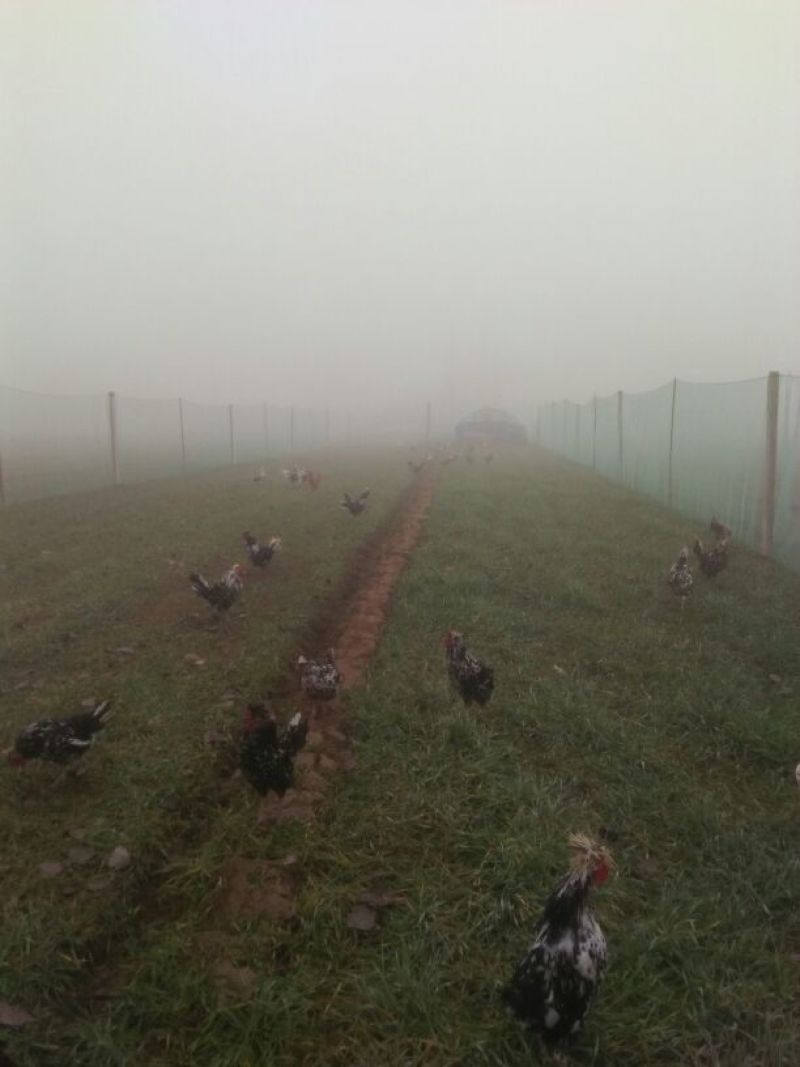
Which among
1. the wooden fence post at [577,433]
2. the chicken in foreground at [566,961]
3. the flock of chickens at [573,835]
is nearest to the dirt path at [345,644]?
the flock of chickens at [573,835]

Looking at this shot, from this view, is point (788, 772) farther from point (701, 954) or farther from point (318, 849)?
point (318, 849)

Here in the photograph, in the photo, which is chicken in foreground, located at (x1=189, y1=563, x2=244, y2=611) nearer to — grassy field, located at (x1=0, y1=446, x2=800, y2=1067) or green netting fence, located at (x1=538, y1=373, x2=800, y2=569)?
grassy field, located at (x1=0, y1=446, x2=800, y2=1067)

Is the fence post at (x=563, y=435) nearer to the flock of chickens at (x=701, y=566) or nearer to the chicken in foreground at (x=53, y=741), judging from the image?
the flock of chickens at (x=701, y=566)

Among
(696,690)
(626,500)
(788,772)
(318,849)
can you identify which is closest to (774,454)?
(626,500)

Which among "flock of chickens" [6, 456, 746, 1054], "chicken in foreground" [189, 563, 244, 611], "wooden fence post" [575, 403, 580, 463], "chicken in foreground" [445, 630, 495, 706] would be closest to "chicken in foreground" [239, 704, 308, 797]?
"flock of chickens" [6, 456, 746, 1054]

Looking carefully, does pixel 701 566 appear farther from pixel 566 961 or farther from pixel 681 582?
pixel 566 961

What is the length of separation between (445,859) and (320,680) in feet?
5.61

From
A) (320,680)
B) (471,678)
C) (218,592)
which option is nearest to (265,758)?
(320,680)

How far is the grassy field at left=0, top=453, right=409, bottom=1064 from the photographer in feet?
9.35

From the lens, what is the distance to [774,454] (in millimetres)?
9656

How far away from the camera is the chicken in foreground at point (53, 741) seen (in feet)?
12.2

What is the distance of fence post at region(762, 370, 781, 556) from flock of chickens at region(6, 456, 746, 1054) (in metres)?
3.44

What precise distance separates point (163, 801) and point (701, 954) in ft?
9.13

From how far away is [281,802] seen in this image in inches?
147
